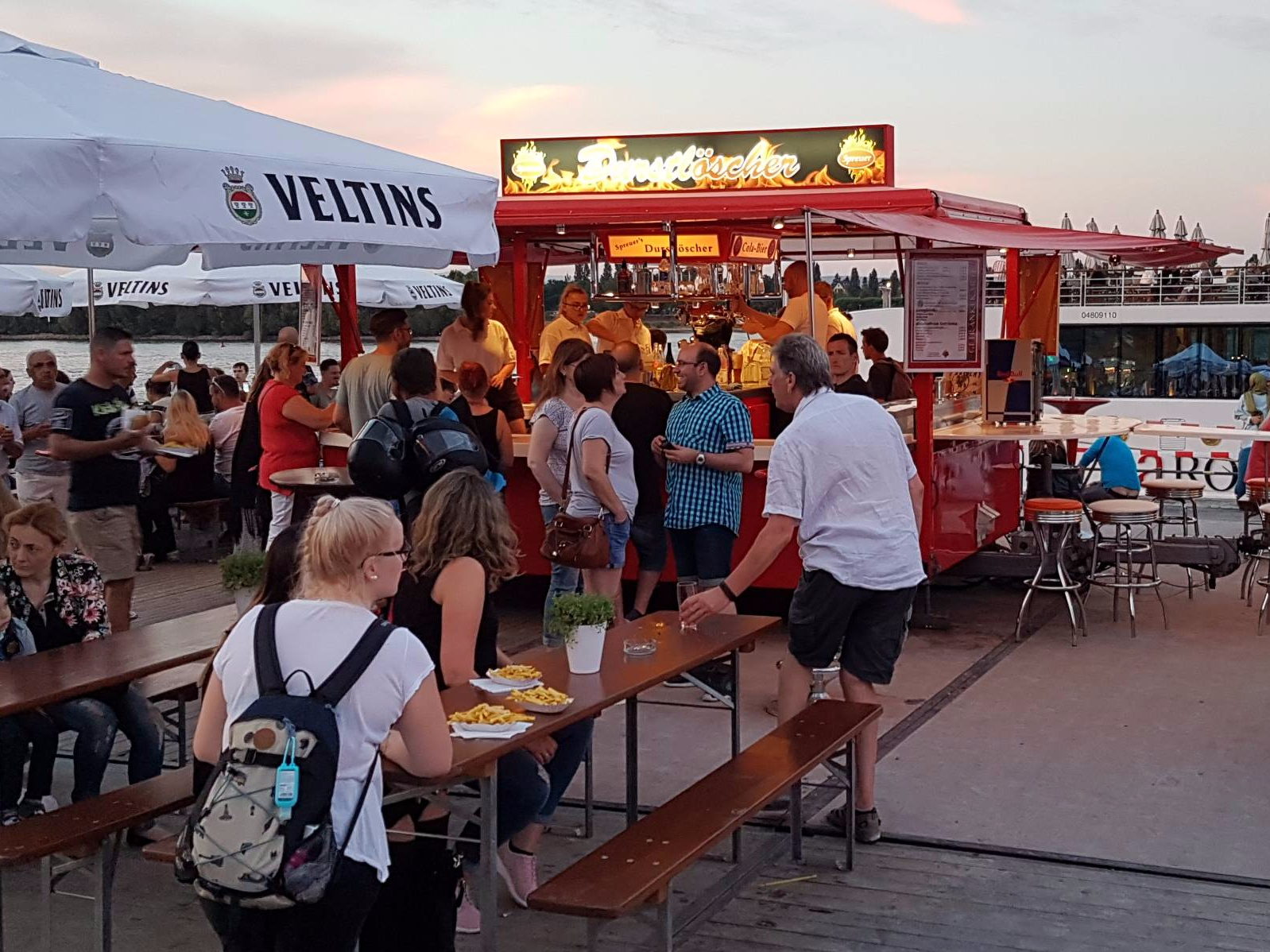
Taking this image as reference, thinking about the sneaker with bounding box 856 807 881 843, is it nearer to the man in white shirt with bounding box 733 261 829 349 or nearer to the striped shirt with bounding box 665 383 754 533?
the striped shirt with bounding box 665 383 754 533

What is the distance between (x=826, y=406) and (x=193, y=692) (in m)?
2.60

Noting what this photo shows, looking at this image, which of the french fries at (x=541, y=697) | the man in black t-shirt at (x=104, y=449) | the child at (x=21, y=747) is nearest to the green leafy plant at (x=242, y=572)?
the child at (x=21, y=747)

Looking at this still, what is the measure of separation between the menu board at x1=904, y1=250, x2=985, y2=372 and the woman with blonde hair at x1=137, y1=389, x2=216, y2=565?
203 inches

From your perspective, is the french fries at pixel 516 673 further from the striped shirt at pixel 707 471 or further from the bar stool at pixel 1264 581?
the bar stool at pixel 1264 581

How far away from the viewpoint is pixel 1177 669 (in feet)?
26.1

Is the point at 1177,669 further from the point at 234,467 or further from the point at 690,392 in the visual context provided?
the point at 234,467

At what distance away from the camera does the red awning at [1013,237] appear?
8242mm

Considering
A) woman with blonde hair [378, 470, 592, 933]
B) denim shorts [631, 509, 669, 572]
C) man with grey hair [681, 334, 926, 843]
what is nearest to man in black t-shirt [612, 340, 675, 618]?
denim shorts [631, 509, 669, 572]

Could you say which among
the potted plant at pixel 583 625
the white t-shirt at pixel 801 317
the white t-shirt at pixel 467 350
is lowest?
the potted plant at pixel 583 625

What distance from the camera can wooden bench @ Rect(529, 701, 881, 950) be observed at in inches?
137

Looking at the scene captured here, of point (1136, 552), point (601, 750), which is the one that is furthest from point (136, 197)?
point (1136, 552)

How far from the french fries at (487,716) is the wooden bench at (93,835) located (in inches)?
31.9

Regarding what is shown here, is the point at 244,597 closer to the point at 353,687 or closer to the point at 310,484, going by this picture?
the point at 353,687

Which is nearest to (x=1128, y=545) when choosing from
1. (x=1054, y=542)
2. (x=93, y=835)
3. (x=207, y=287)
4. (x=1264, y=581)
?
(x=1054, y=542)
